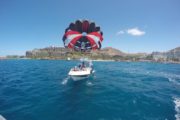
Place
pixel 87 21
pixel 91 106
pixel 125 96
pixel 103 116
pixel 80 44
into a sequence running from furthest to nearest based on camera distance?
pixel 80 44, pixel 87 21, pixel 125 96, pixel 91 106, pixel 103 116

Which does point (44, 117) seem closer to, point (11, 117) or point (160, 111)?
point (11, 117)

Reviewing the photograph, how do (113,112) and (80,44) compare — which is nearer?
(113,112)

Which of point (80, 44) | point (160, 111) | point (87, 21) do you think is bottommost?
point (160, 111)

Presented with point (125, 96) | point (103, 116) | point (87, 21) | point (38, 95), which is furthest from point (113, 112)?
point (87, 21)

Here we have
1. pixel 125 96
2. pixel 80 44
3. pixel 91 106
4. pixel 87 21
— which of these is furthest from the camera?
pixel 80 44

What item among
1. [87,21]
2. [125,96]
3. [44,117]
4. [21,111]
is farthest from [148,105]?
[87,21]

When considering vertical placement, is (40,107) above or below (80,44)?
below

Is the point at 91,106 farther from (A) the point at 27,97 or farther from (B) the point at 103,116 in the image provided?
(A) the point at 27,97
